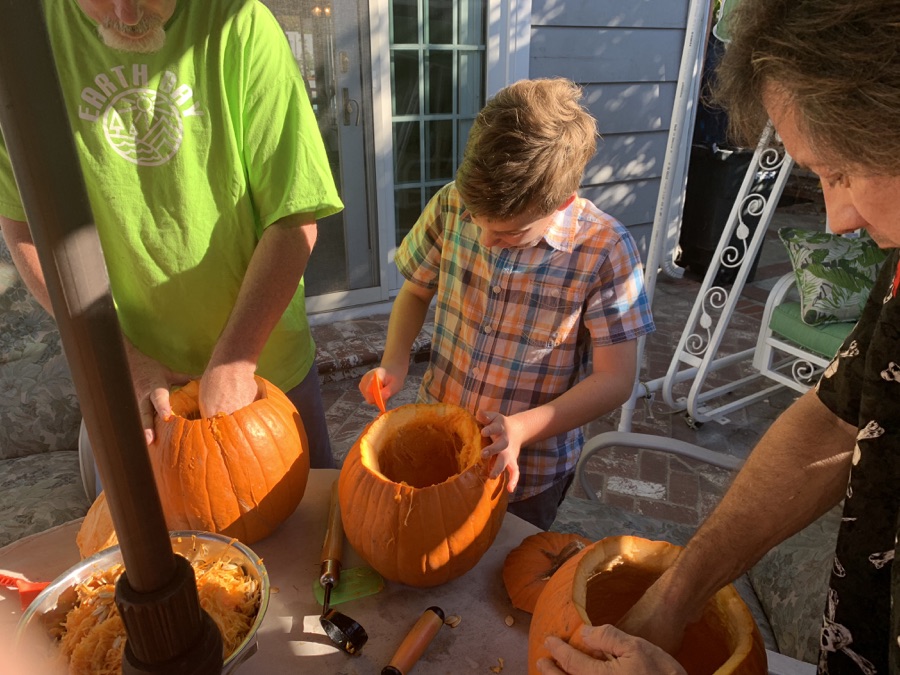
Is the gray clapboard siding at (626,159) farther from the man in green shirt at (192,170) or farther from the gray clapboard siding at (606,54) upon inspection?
the man in green shirt at (192,170)

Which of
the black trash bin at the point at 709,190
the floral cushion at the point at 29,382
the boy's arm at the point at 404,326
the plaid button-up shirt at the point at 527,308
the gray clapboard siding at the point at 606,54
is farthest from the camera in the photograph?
the black trash bin at the point at 709,190

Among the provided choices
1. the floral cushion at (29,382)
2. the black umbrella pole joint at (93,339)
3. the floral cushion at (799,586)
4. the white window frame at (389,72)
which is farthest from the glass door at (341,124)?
the black umbrella pole joint at (93,339)

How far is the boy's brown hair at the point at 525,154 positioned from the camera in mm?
1197

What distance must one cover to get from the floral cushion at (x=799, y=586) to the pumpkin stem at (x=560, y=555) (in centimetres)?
51

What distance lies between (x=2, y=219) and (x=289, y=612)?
111 centimetres

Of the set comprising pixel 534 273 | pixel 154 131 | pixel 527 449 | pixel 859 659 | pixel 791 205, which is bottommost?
pixel 791 205

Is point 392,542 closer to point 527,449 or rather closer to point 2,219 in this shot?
point 527,449

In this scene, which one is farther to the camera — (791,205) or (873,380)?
(791,205)

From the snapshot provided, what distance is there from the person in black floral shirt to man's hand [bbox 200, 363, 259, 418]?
2.38ft

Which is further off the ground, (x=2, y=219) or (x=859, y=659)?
(x=2, y=219)

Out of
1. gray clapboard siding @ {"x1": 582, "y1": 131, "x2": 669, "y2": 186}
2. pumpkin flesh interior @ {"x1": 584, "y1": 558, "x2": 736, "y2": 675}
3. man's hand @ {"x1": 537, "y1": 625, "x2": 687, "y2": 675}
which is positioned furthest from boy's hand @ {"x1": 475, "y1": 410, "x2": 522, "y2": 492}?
gray clapboard siding @ {"x1": 582, "y1": 131, "x2": 669, "y2": 186}

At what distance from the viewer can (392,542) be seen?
3.36ft

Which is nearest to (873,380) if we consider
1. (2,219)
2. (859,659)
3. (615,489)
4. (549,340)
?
(859,659)

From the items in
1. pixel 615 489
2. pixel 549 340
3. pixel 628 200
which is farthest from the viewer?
pixel 628 200
